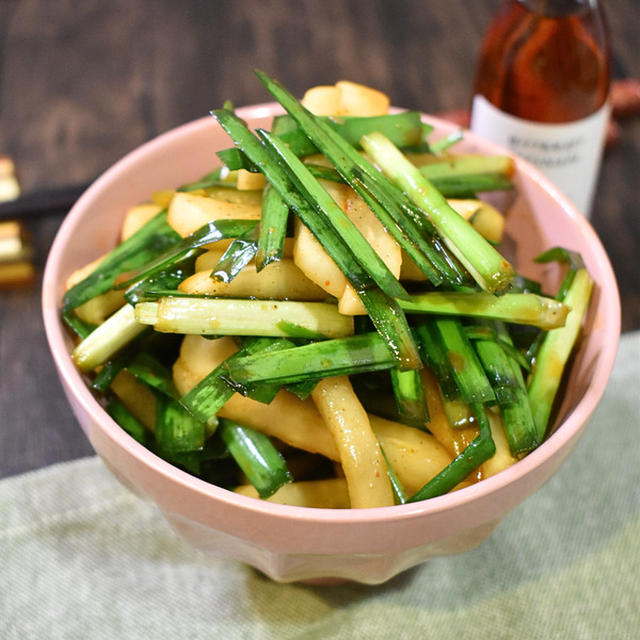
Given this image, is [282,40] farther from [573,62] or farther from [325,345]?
[325,345]

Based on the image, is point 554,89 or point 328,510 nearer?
point 328,510

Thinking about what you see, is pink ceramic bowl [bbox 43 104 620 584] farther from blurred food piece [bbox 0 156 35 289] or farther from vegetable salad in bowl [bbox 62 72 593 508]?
blurred food piece [bbox 0 156 35 289]

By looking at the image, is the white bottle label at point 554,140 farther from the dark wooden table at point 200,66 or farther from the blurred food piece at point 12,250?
the blurred food piece at point 12,250

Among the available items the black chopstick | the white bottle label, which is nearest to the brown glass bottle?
the white bottle label

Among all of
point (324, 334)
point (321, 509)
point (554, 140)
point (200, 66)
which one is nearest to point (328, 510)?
point (321, 509)

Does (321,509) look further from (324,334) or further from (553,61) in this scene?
(553,61)
